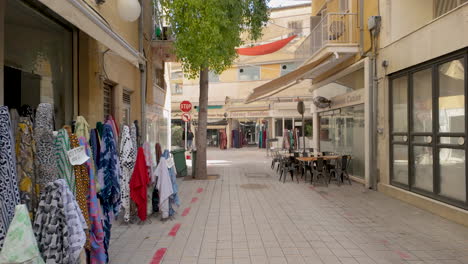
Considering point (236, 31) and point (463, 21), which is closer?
point (463, 21)

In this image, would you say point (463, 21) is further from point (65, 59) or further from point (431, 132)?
point (65, 59)

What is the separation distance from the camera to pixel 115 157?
4379 mm

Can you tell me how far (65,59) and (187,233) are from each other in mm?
4247

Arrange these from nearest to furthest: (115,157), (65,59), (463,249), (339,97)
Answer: (115,157) → (463,249) → (65,59) → (339,97)

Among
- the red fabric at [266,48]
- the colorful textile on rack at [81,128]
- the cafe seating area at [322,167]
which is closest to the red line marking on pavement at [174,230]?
the colorful textile on rack at [81,128]

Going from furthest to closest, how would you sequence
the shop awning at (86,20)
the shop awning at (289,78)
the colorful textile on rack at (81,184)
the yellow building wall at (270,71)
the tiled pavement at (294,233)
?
the yellow building wall at (270,71) → the shop awning at (289,78) → the tiled pavement at (294,233) → the shop awning at (86,20) → the colorful textile on rack at (81,184)

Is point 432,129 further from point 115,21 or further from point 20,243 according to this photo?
point 115,21

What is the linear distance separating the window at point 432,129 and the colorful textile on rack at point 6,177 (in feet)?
21.6

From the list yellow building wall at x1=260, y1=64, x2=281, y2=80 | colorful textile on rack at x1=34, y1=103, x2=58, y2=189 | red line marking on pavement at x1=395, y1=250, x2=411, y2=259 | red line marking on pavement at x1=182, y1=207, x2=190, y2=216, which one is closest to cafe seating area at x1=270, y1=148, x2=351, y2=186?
red line marking on pavement at x1=182, y1=207, x2=190, y2=216

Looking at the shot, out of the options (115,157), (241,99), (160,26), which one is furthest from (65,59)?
(241,99)

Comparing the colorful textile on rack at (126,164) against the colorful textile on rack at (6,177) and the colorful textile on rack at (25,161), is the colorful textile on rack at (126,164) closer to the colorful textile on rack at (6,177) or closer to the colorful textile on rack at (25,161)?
the colorful textile on rack at (25,161)

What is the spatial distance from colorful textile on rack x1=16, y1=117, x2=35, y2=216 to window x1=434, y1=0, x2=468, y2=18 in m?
8.11

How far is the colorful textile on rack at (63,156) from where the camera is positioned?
3061 millimetres

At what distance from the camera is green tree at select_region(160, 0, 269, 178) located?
9.59m
